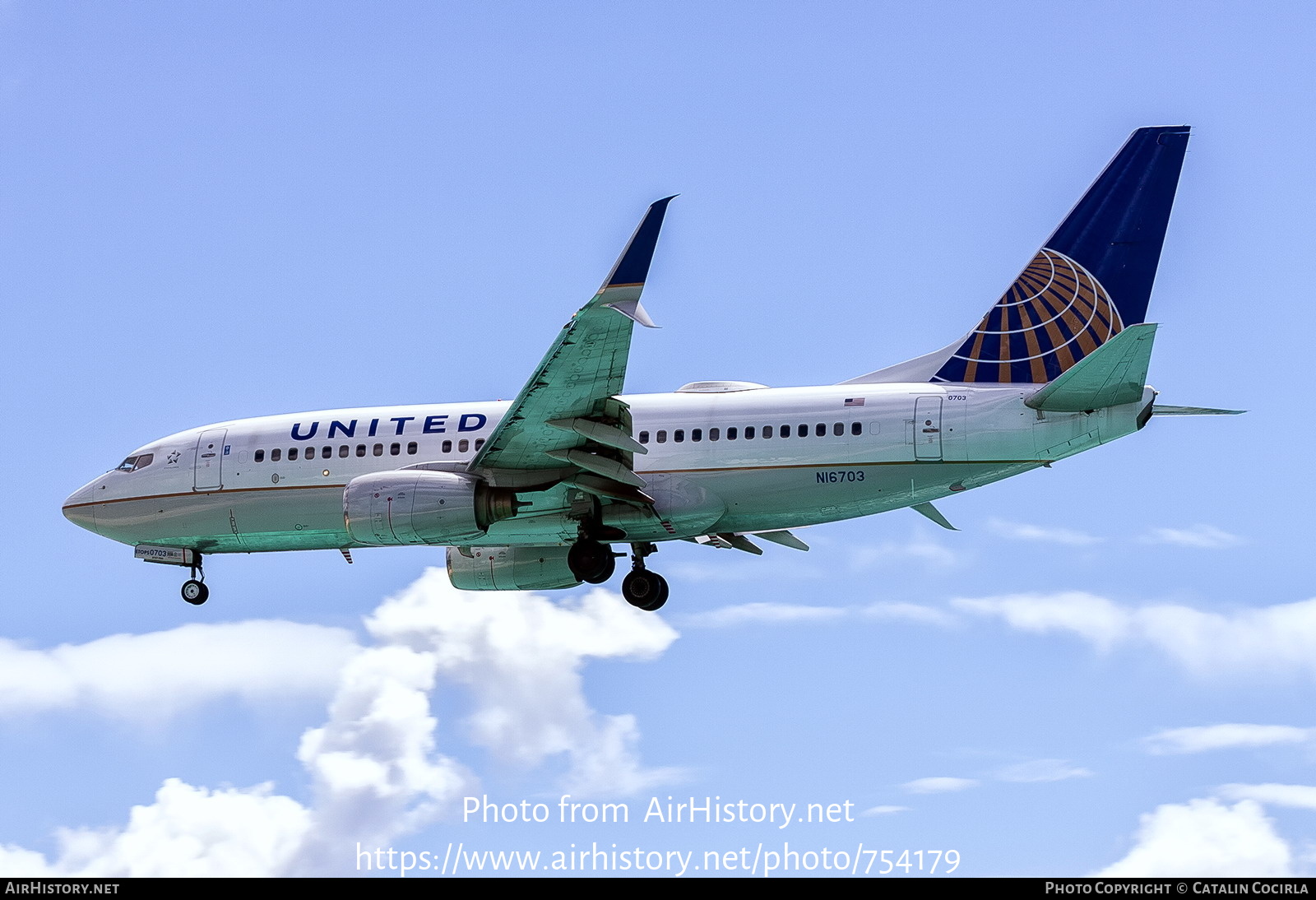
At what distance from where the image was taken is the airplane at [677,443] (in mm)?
25984

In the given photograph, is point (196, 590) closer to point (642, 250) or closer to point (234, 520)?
point (234, 520)

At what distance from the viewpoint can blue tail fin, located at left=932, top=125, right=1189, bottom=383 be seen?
2812 centimetres

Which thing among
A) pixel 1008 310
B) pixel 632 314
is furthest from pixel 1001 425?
A: pixel 632 314

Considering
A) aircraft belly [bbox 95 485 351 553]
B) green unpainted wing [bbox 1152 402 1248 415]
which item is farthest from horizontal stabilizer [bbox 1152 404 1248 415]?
aircraft belly [bbox 95 485 351 553]

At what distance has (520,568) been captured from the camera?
32.2 meters

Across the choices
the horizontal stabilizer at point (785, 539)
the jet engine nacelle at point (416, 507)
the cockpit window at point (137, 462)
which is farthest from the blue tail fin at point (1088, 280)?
the cockpit window at point (137, 462)

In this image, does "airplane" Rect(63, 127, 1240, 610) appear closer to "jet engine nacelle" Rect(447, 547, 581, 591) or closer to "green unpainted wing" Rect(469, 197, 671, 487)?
"green unpainted wing" Rect(469, 197, 671, 487)

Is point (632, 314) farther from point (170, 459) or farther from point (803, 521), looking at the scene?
point (170, 459)

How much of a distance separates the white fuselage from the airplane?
0.03 meters

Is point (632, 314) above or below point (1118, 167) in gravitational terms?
below

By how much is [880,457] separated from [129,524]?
14344 mm

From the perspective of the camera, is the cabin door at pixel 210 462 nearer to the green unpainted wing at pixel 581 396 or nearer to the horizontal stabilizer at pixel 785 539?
the green unpainted wing at pixel 581 396

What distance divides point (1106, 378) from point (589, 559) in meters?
9.06
